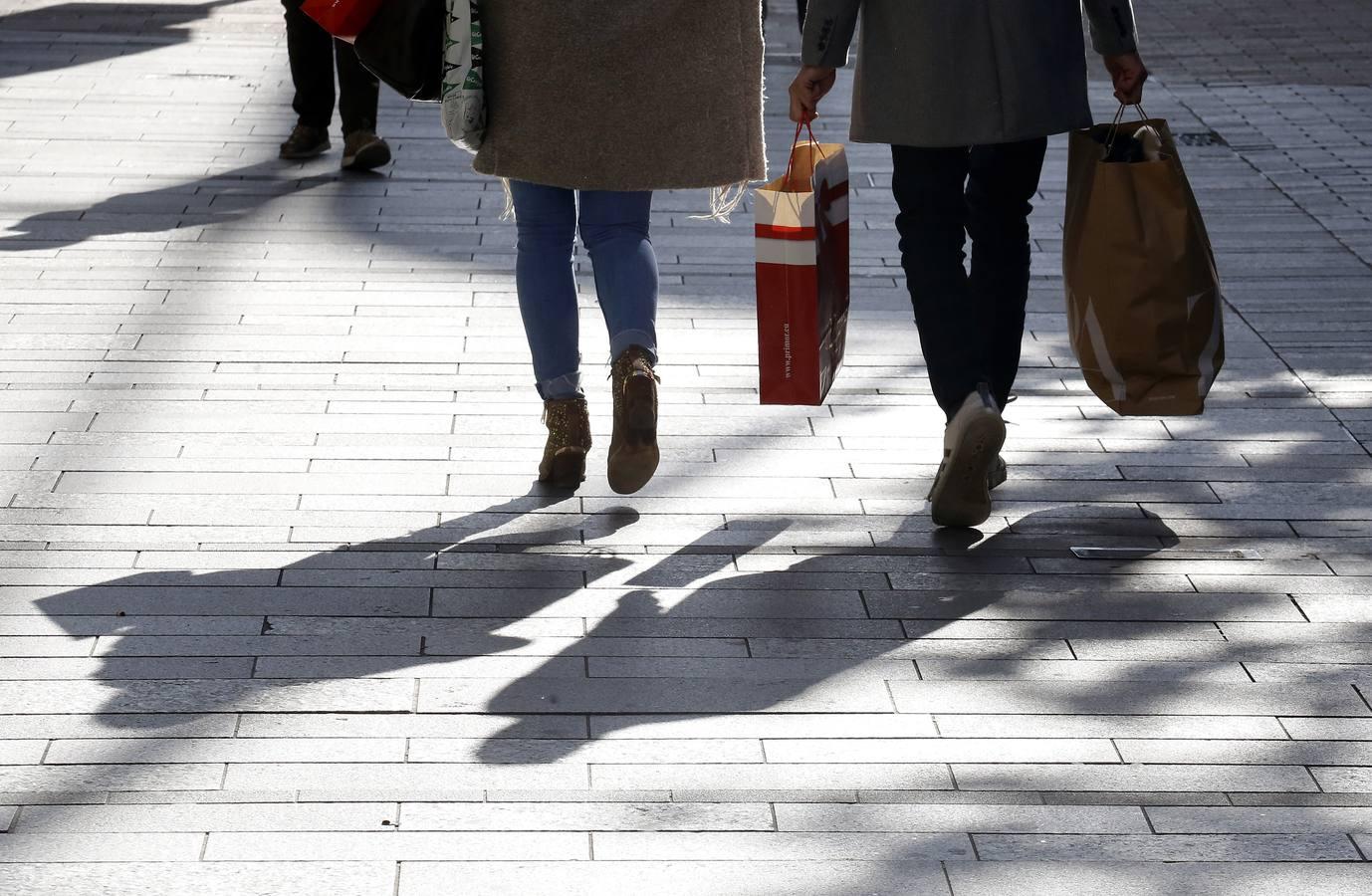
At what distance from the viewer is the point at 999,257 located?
3.92 metres

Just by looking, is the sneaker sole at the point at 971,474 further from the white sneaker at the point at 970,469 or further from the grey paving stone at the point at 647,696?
the grey paving stone at the point at 647,696

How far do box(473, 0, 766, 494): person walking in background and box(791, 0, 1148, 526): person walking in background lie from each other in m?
0.16

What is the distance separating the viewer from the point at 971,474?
371 cm

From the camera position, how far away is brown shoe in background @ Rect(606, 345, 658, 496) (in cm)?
377

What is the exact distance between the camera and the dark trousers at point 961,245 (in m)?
3.83

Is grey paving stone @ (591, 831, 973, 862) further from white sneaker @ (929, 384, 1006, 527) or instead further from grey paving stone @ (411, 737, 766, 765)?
white sneaker @ (929, 384, 1006, 527)

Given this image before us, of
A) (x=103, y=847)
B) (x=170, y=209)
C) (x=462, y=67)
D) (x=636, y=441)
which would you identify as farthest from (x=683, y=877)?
(x=170, y=209)

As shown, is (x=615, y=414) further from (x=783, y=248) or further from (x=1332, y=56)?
(x=1332, y=56)

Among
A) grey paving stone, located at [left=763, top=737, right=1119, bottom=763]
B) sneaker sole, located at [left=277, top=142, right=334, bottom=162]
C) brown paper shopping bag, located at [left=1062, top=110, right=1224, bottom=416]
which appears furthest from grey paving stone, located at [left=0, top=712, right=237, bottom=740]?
sneaker sole, located at [left=277, top=142, right=334, bottom=162]

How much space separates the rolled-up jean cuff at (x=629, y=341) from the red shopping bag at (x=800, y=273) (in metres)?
0.23

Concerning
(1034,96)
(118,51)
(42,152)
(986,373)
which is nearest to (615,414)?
(986,373)

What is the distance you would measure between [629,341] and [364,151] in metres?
3.35

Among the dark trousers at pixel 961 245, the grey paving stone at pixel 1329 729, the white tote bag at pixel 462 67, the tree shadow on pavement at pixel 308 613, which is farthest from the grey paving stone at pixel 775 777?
the white tote bag at pixel 462 67

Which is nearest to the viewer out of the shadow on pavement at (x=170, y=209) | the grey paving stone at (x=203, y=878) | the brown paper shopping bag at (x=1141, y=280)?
the grey paving stone at (x=203, y=878)
